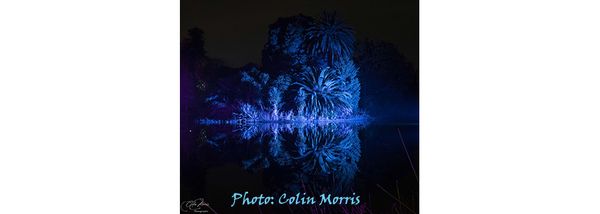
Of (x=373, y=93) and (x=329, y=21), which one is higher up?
(x=329, y=21)

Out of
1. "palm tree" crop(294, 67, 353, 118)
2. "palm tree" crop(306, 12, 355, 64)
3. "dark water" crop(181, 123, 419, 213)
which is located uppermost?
"palm tree" crop(306, 12, 355, 64)

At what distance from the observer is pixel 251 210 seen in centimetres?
303

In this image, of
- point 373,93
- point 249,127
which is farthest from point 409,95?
point 249,127

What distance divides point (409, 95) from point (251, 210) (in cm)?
118

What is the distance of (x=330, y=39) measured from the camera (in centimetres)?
307

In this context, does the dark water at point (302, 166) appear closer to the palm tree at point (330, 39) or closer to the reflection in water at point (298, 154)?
the reflection in water at point (298, 154)

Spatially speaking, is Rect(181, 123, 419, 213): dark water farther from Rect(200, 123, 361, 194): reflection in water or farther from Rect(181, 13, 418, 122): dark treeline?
Rect(181, 13, 418, 122): dark treeline

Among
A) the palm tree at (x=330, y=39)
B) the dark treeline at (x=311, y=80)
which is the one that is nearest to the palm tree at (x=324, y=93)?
the dark treeline at (x=311, y=80)

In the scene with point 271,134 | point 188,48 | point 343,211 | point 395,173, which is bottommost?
point 343,211

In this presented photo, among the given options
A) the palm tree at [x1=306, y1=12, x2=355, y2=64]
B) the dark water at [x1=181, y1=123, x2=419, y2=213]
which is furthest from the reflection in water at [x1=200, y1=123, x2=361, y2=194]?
the palm tree at [x1=306, y1=12, x2=355, y2=64]

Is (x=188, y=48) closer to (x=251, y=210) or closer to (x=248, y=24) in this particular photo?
(x=248, y=24)

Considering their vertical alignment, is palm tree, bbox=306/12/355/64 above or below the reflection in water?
above

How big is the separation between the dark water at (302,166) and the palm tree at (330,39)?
1.53ft

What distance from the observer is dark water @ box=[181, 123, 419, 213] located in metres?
3.02
